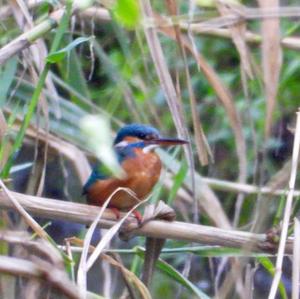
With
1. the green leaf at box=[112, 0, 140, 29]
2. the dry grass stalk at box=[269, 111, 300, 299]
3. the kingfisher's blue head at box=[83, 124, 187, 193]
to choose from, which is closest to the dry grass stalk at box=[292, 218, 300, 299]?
the dry grass stalk at box=[269, 111, 300, 299]

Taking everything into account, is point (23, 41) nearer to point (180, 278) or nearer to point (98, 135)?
point (180, 278)

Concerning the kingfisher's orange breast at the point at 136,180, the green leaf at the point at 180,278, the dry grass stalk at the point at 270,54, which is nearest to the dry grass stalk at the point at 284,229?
the dry grass stalk at the point at 270,54

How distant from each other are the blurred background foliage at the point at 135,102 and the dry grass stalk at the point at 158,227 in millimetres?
206

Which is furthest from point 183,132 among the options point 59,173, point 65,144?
point 59,173

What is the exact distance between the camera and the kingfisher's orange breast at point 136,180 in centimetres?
272

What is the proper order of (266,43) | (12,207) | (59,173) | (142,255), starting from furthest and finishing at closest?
1. (59,173)
2. (142,255)
3. (12,207)
4. (266,43)

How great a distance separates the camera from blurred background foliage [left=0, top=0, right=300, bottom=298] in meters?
2.48

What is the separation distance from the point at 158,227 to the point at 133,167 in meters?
0.80

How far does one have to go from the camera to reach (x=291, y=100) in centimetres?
363

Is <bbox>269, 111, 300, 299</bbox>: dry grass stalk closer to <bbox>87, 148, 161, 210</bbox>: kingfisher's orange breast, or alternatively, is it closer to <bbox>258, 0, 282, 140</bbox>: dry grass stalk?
<bbox>258, 0, 282, 140</bbox>: dry grass stalk

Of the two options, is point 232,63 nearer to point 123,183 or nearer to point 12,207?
point 123,183

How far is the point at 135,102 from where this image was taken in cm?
272

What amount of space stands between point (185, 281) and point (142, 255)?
0.12 metres

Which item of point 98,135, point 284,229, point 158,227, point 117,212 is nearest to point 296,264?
point 284,229
